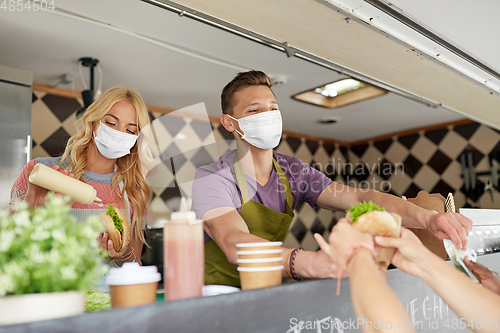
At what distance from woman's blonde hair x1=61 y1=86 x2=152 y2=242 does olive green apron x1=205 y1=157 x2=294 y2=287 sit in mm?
394

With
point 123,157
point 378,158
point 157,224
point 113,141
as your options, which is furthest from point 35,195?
point 378,158

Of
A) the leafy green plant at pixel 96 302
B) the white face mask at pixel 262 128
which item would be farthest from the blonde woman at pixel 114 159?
the leafy green plant at pixel 96 302

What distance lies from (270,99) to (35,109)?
7.62ft

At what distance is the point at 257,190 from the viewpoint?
1.49 meters

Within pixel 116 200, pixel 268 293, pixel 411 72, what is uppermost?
pixel 411 72

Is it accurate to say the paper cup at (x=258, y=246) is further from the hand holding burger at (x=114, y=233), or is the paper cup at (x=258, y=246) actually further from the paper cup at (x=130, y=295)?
the hand holding burger at (x=114, y=233)

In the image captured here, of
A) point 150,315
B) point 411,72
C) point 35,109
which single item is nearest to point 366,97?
point 411,72

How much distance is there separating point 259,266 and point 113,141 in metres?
0.98

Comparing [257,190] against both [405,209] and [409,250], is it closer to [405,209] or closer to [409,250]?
[405,209]

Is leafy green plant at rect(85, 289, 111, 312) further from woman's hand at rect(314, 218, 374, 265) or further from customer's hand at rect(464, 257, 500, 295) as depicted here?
customer's hand at rect(464, 257, 500, 295)

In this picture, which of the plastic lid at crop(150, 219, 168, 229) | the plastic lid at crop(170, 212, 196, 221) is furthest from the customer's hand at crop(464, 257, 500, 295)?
the plastic lid at crop(150, 219, 168, 229)

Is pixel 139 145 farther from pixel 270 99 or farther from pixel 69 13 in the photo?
pixel 69 13

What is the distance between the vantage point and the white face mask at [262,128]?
1.44 m

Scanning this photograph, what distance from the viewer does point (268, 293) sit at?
2.41 ft
